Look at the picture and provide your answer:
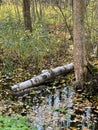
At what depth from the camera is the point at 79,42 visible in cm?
899

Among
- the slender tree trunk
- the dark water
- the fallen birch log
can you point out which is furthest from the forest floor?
the slender tree trunk

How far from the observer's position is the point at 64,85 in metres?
9.94

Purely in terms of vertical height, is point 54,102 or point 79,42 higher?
point 79,42

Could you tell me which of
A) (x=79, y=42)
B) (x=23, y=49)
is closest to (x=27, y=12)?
(x=23, y=49)

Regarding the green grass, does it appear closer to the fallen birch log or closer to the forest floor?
the forest floor

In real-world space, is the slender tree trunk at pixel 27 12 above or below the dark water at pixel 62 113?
above

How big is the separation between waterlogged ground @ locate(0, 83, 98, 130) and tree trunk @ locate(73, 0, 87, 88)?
1.84 ft

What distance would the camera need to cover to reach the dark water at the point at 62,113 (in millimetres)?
6906

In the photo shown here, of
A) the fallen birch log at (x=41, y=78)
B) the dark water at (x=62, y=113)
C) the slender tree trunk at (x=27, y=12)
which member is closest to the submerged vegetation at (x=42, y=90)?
the dark water at (x=62, y=113)

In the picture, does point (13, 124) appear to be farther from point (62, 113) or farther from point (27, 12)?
point (27, 12)

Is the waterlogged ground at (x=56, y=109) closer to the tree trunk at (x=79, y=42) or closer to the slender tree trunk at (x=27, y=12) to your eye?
the tree trunk at (x=79, y=42)

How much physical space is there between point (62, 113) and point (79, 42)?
90.8 inches


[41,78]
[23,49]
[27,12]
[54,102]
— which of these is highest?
[27,12]

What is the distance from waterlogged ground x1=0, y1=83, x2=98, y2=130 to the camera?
6.95m
